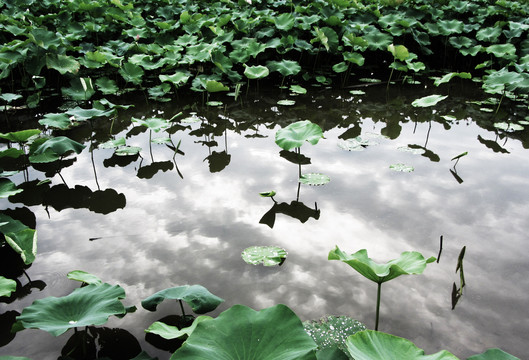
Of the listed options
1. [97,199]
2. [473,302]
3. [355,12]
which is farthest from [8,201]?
[355,12]

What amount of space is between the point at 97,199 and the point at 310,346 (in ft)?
5.90

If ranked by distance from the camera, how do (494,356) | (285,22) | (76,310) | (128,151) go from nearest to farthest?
(494,356)
(76,310)
(128,151)
(285,22)

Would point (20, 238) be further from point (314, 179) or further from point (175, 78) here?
point (175, 78)

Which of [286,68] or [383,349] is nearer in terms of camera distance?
[383,349]

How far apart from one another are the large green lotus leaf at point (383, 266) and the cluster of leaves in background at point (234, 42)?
2.88 m

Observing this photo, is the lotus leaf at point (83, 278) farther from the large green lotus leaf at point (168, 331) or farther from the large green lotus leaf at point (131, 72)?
the large green lotus leaf at point (131, 72)

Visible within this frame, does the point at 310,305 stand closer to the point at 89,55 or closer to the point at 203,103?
the point at 203,103

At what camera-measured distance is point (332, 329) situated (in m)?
1.47

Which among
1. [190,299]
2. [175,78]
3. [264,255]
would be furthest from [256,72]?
[190,299]

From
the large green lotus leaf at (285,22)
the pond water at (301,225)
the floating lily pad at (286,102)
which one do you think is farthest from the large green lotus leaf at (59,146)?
the large green lotus leaf at (285,22)

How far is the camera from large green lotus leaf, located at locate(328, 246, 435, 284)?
4.02 feet

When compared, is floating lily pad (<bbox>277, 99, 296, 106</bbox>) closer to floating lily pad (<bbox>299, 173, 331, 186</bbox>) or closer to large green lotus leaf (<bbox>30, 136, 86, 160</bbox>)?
floating lily pad (<bbox>299, 173, 331, 186</bbox>)

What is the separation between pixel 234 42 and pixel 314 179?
2.89 m

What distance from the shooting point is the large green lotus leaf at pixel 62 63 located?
4.03 m
